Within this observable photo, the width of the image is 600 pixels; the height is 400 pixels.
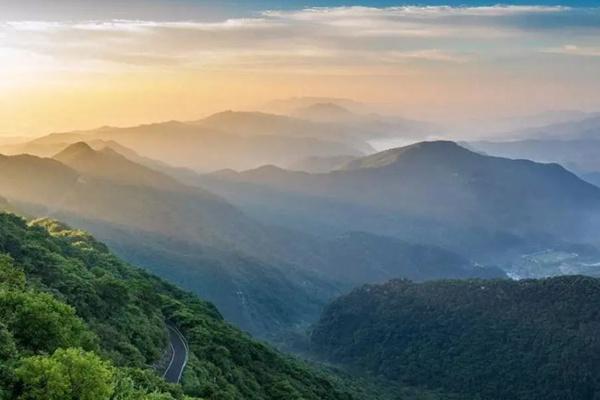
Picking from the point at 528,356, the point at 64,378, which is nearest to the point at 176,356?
the point at 64,378

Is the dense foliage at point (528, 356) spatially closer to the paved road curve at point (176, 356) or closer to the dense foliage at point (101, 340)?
the dense foliage at point (101, 340)

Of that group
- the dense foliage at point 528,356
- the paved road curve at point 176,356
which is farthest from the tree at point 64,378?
the dense foliage at point 528,356

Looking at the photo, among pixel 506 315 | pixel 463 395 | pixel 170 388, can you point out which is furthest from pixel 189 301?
pixel 506 315

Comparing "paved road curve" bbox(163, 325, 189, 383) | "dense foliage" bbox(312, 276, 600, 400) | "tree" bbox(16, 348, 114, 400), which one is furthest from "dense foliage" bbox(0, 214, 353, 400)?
"dense foliage" bbox(312, 276, 600, 400)

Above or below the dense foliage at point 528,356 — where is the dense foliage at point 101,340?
above

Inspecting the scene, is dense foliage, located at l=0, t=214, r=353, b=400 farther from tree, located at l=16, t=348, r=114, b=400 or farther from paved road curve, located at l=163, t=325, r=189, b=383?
paved road curve, located at l=163, t=325, r=189, b=383
